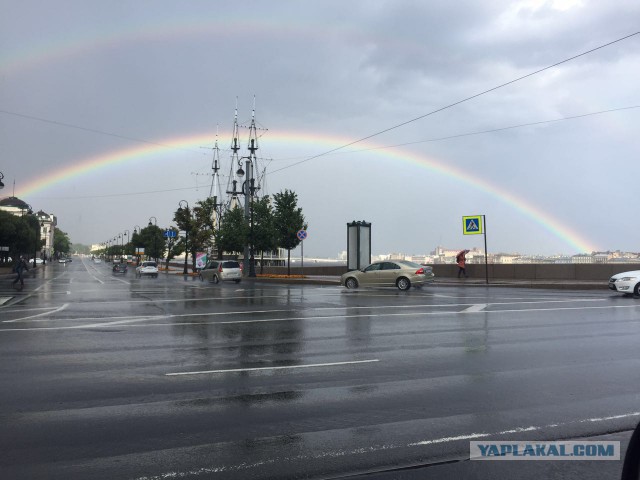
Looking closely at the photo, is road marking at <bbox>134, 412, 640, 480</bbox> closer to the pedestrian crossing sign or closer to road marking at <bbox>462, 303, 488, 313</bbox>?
road marking at <bbox>462, 303, 488, 313</bbox>

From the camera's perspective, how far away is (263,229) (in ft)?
149

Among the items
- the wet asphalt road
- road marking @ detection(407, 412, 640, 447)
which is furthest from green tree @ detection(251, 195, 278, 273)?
road marking @ detection(407, 412, 640, 447)

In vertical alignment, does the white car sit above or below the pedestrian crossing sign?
below

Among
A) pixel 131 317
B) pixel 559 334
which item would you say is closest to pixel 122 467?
pixel 559 334

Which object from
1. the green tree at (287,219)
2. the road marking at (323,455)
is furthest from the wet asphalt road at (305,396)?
the green tree at (287,219)

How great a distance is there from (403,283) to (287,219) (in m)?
19.2

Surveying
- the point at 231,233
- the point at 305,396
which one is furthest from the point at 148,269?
the point at 305,396

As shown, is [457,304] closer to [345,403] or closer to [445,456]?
[345,403]

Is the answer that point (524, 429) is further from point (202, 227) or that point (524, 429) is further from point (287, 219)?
point (202, 227)

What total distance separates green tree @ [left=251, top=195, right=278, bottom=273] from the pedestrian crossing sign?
17046 mm

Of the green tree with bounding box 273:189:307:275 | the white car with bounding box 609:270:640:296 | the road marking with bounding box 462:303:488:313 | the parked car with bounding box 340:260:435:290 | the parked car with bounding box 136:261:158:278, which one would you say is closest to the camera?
the road marking with bounding box 462:303:488:313

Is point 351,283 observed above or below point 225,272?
below

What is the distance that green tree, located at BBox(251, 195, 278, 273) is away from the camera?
149ft

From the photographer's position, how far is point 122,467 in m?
4.24
